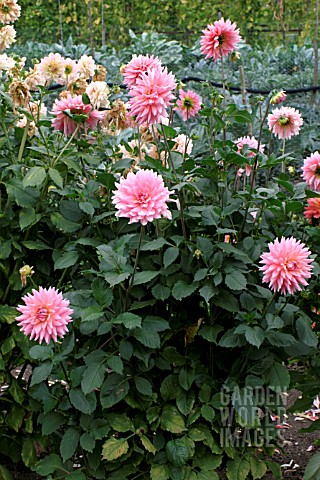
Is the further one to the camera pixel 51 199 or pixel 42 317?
pixel 51 199

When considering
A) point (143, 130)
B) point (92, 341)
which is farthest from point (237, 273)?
point (143, 130)

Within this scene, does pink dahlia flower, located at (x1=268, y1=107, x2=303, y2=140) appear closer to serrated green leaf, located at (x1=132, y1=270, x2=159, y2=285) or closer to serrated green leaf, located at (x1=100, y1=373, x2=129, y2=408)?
serrated green leaf, located at (x1=132, y1=270, x2=159, y2=285)

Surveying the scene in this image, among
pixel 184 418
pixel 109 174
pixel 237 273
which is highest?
pixel 109 174

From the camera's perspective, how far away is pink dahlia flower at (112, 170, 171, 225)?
62.6 inches

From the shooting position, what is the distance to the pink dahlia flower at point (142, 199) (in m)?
1.59

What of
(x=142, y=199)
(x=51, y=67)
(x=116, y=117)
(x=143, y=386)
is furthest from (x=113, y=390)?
(x=51, y=67)

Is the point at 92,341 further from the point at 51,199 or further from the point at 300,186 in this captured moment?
the point at 300,186

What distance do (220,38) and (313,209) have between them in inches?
23.2

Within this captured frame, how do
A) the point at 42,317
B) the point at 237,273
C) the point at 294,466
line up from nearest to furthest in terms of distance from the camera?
the point at 42,317
the point at 237,273
the point at 294,466

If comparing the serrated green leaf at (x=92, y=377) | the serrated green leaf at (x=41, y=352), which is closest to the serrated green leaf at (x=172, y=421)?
the serrated green leaf at (x=92, y=377)

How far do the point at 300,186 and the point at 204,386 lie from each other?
595 millimetres

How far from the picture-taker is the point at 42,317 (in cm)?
166

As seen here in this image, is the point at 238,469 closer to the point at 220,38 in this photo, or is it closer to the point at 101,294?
the point at 101,294

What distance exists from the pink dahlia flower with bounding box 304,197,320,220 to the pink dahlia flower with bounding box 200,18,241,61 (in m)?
0.53
